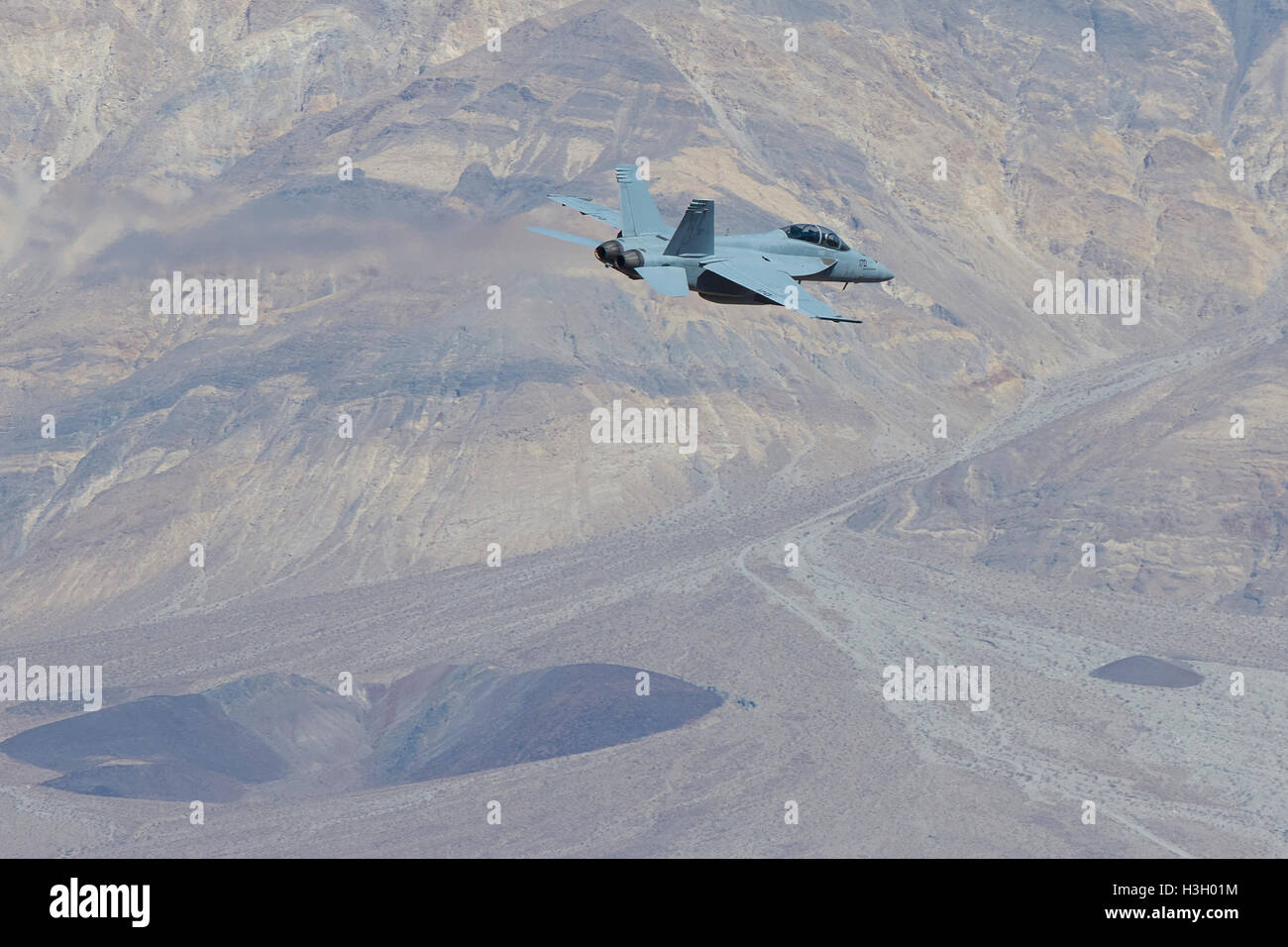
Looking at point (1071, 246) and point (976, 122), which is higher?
point (976, 122)

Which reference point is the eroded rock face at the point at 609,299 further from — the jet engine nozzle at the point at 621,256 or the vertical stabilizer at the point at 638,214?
the jet engine nozzle at the point at 621,256

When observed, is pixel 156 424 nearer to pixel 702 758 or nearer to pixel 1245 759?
pixel 702 758

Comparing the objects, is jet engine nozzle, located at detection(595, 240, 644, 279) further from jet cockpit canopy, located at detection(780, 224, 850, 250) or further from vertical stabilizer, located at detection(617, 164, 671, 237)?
jet cockpit canopy, located at detection(780, 224, 850, 250)

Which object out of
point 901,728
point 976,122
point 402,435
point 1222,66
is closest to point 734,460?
point 402,435

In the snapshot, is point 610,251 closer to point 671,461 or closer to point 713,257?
point 713,257

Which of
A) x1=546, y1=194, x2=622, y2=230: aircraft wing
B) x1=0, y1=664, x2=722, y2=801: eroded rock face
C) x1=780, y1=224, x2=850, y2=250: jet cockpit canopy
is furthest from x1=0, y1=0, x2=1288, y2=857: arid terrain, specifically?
x1=546, y1=194, x2=622, y2=230: aircraft wing

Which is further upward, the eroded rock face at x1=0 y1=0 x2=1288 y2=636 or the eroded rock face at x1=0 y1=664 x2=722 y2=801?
the eroded rock face at x1=0 y1=0 x2=1288 y2=636
